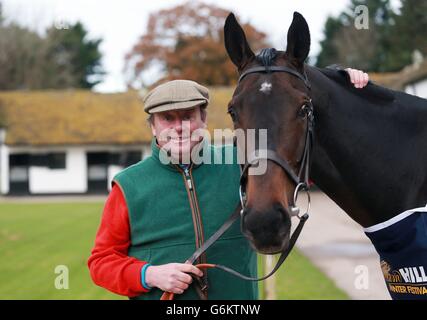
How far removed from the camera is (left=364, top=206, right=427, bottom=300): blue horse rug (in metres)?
2.51

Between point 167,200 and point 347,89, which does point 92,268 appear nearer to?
point 167,200

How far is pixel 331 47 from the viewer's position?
1732 inches

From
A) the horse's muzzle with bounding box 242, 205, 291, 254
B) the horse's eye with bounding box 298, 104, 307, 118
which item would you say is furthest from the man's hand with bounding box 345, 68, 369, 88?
the horse's muzzle with bounding box 242, 205, 291, 254

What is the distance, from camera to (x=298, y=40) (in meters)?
2.44

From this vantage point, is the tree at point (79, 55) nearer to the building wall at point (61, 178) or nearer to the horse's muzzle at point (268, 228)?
the building wall at point (61, 178)

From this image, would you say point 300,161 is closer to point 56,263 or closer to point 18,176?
point 56,263

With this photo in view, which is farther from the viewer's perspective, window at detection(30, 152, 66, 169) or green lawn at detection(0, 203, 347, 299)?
window at detection(30, 152, 66, 169)

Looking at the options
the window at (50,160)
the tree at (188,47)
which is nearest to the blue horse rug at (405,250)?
the window at (50,160)

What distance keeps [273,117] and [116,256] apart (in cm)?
115

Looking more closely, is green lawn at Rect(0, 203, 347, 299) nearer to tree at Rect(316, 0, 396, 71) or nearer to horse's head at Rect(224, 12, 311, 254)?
horse's head at Rect(224, 12, 311, 254)

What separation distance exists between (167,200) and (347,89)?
121 cm

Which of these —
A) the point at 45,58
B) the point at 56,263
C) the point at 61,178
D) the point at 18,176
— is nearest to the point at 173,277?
the point at 56,263

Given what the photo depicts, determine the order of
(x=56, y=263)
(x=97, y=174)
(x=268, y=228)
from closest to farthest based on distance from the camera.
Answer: (x=268, y=228) → (x=56, y=263) → (x=97, y=174)

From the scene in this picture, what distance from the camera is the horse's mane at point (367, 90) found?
9.19ft
